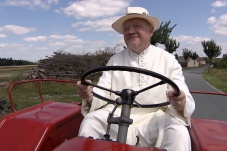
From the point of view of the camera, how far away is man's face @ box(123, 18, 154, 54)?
306cm

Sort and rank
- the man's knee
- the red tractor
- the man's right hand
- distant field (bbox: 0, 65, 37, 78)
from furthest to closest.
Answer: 1. distant field (bbox: 0, 65, 37, 78)
2. the man's right hand
3. the man's knee
4. the red tractor

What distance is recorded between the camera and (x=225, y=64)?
55719 mm

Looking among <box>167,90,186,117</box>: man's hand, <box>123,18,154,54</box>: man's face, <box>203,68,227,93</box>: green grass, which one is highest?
<box>123,18,154,54</box>: man's face

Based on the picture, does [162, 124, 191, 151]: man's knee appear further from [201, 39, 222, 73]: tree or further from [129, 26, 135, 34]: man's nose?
[201, 39, 222, 73]: tree

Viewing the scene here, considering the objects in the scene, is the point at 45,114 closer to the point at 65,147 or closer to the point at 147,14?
the point at 65,147

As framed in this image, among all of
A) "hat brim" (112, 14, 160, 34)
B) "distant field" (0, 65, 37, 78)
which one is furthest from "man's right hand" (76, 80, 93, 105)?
"distant field" (0, 65, 37, 78)

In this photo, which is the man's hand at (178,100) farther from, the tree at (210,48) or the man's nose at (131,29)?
the tree at (210,48)

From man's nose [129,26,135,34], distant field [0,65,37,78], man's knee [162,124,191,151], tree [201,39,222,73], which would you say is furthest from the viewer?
tree [201,39,222,73]

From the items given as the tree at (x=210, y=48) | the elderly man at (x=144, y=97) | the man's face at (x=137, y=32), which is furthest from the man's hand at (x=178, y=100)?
the tree at (x=210, y=48)

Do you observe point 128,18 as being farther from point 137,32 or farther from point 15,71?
point 15,71

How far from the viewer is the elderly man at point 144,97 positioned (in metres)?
2.48

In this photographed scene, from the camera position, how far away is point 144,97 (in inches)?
116

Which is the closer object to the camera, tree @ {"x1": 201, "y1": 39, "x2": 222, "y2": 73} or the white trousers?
the white trousers

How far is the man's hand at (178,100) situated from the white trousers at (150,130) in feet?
0.33
